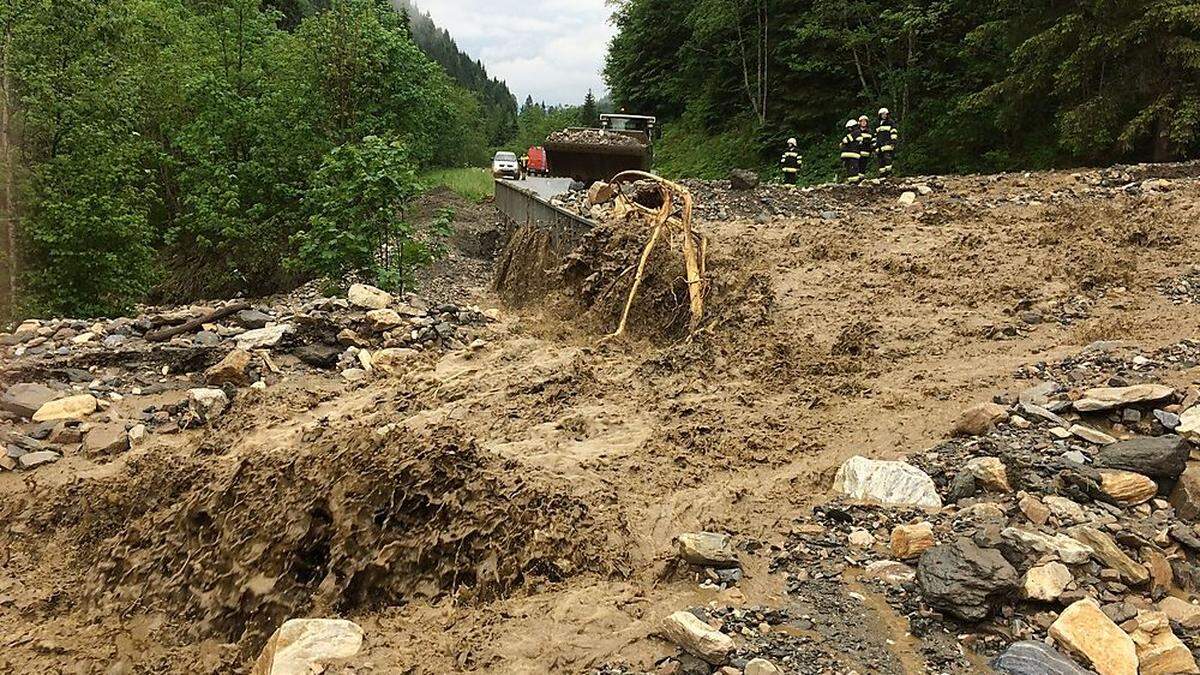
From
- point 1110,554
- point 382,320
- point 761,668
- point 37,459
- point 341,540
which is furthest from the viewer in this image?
point 382,320

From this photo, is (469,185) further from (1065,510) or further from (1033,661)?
(1033,661)

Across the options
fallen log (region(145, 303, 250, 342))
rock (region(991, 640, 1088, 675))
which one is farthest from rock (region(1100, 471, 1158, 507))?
fallen log (region(145, 303, 250, 342))

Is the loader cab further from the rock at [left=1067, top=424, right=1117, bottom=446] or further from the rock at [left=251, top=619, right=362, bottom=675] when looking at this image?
the rock at [left=251, top=619, right=362, bottom=675]

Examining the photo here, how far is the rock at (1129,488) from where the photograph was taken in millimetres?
3248

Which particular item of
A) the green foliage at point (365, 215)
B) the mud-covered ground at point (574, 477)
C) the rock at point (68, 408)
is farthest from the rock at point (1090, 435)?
the green foliage at point (365, 215)

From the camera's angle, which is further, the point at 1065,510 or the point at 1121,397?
the point at 1121,397

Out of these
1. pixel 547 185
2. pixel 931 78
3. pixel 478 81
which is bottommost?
pixel 547 185

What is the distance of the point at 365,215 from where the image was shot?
9.91 meters

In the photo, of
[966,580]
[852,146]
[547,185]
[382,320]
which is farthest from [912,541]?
[547,185]

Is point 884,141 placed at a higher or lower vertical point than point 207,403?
higher

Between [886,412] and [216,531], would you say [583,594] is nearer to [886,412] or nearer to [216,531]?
[216,531]

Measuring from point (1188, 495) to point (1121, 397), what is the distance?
93 centimetres

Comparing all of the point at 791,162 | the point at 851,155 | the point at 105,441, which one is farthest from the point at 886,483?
the point at 791,162

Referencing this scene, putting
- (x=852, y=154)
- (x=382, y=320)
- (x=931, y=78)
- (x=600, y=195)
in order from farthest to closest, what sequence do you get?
(x=931, y=78)
(x=852, y=154)
(x=600, y=195)
(x=382, y=320)
